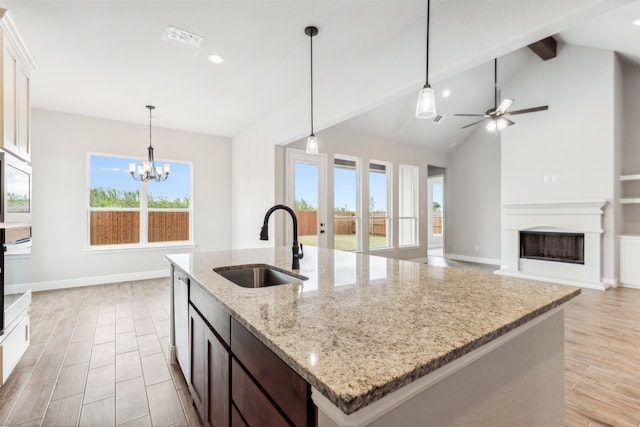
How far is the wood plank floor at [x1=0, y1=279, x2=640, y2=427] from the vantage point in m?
1.80

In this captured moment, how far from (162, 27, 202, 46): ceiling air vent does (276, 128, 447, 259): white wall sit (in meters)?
2.12

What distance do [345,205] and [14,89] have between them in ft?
15.1

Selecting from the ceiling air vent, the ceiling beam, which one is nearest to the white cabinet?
the ceiling beam

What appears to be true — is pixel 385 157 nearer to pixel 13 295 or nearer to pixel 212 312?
pixel 212 312

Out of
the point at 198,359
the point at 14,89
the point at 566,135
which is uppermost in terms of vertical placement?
the point at 566,135

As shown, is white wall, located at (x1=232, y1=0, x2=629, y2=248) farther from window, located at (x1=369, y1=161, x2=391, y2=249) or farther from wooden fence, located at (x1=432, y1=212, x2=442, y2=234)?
wooden fence, located at (x1=432, y1=212, x2=442, y2=234)

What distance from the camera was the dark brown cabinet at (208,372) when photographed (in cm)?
125

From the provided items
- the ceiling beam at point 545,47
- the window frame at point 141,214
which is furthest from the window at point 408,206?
the window frame at point 141,214

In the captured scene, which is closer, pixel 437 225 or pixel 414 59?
pixel 414 59

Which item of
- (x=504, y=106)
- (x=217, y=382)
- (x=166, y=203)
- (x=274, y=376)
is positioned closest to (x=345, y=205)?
(x=504, y=106)

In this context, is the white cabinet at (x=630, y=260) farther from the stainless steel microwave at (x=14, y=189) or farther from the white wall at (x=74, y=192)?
the white wall at (x=74, y=192)

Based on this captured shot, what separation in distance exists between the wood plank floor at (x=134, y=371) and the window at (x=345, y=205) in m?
3.16

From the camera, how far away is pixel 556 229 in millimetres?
5086

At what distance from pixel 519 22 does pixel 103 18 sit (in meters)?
3.13
